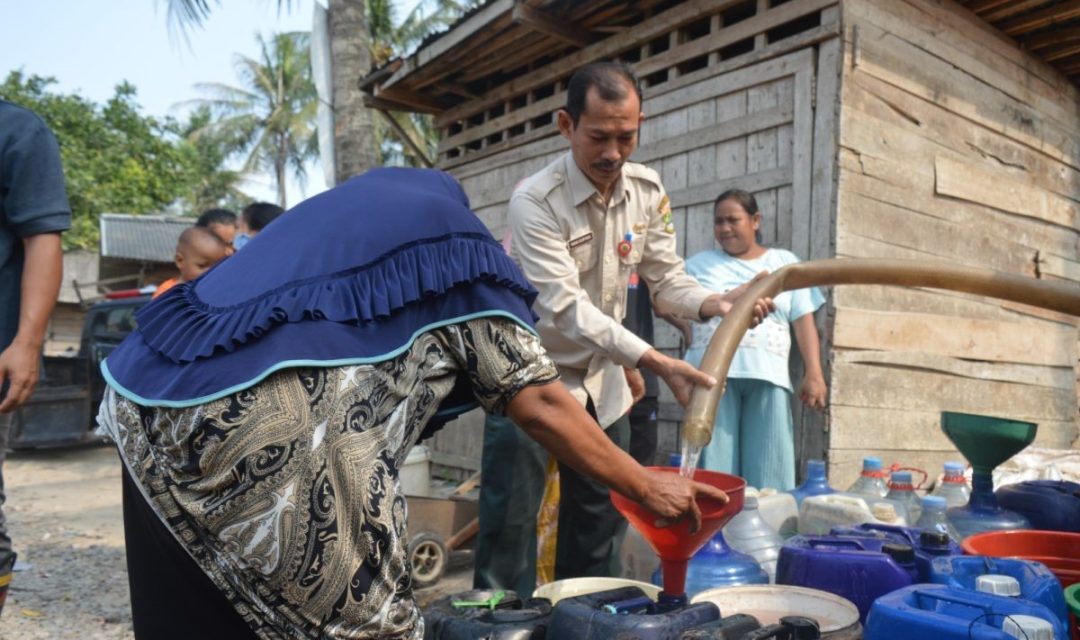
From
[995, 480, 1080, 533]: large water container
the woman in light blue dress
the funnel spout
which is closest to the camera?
the funnel spout

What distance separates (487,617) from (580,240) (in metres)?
1.44

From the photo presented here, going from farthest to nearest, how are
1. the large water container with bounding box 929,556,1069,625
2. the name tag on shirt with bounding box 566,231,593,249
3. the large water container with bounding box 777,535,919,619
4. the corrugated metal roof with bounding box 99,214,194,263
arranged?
the corrugated metal roof with bounding box 99,214,194,263 < the name tag on shirt with bounding box 566,231,593,249 < the large water container with bounding box 777,535,919,619 < the large water container with bounding box 929,556,1069,625

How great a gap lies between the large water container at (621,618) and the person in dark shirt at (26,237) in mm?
1612

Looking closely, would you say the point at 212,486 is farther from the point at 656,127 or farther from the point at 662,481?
the point at 656,127

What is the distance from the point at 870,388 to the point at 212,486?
3.81 meters

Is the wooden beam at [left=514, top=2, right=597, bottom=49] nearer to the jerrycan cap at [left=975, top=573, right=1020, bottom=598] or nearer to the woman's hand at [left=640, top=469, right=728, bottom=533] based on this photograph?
the woman's hand at [left=640, top=469, right=728, bottom=533]

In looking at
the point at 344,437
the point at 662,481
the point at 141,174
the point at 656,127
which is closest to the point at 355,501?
the point at 344,437

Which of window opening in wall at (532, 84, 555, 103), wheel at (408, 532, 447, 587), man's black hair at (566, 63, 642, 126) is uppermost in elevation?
window opening in wall at (532, 84, 555, 103)

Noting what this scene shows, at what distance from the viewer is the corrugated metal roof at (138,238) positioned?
70.2ft

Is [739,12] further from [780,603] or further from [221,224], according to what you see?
[780,603]

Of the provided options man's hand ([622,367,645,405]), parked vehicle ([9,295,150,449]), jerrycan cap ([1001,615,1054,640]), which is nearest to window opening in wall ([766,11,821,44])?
man's hand ([622,367,645,405])

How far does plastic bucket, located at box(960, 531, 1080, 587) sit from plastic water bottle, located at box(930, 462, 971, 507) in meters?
0.96

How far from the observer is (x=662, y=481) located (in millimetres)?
1609

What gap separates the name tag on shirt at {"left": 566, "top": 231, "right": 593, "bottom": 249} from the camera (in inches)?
108
